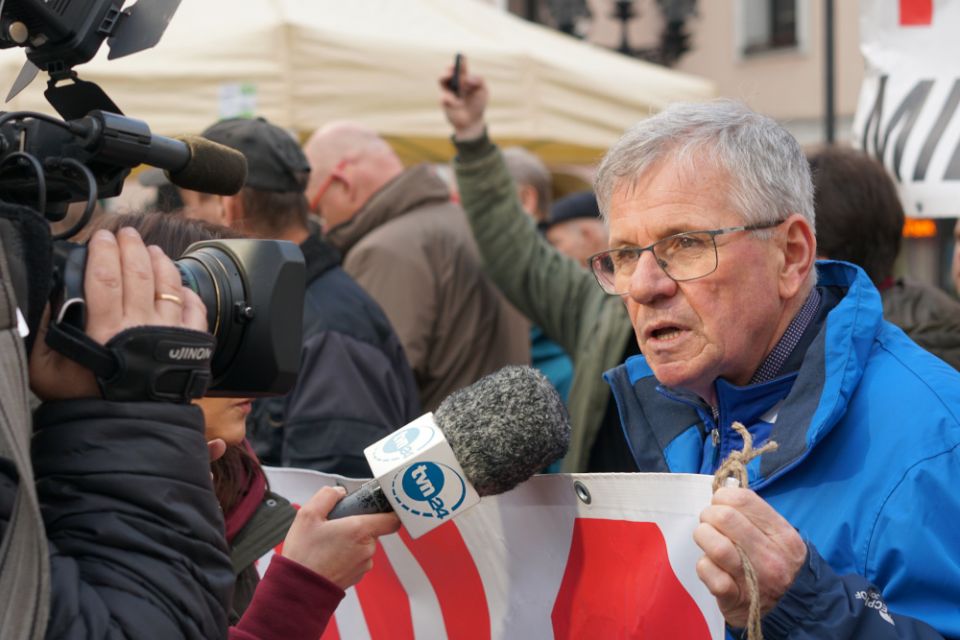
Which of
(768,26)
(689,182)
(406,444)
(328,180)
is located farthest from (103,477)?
(768,26)

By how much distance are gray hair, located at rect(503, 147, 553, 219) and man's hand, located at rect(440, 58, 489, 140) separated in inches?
66.2

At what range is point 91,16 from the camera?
1.56 metres

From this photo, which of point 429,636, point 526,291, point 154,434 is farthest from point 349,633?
point 526,291

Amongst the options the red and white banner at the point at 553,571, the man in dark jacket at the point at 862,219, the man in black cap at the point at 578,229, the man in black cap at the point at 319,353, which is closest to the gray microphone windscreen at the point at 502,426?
the red and white banner at the point at 553,571

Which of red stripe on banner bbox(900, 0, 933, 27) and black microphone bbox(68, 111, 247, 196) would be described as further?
red stripe on banner bbox(900, 0, 933, 27)

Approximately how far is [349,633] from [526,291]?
8.21ft

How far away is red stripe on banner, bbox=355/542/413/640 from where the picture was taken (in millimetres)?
2230

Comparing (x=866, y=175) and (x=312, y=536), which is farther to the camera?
(x=866, y=175)

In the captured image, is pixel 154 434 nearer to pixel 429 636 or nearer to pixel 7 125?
pixel 7 125

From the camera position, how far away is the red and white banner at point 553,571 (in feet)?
6.03

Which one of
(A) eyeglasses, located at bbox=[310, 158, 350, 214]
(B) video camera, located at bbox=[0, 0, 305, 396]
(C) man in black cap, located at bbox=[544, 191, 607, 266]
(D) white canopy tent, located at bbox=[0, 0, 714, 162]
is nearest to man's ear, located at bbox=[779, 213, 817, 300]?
(B) video camera, located at bbox=[0, 0, 305, 396]

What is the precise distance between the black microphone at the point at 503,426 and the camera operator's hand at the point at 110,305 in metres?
0.52

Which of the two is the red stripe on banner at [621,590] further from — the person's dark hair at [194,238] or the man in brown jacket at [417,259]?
the man in brown jacket at [417,259]

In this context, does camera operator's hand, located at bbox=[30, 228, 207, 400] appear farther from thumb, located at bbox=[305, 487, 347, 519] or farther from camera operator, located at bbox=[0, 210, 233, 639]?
thumb, located at bbox=[305, 487, 347, 519]
